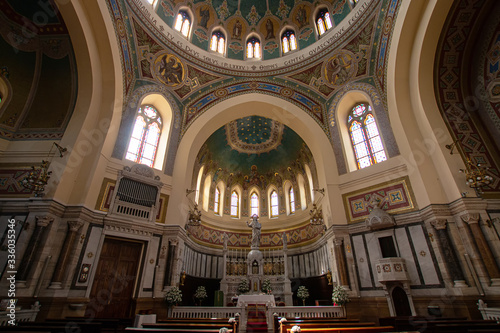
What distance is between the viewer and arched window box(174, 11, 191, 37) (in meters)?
17.5

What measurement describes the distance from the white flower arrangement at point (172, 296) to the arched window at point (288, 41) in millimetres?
17872

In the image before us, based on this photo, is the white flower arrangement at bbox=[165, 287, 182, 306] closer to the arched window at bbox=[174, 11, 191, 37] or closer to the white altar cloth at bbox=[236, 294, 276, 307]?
the white altar cloth at bbox=[236, 294, 276, 307]

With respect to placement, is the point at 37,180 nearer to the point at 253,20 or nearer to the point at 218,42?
the point at 218,42

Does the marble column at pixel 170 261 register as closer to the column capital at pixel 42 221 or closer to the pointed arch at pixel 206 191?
the column capital at pixel 42 221

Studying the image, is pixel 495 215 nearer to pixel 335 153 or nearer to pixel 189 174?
pixel 335 153

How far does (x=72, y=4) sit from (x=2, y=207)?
9.35 m

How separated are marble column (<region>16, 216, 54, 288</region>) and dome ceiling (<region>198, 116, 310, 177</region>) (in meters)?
10.2

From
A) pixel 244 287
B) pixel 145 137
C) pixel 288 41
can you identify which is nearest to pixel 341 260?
pixel 244 287

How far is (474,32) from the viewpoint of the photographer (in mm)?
11852

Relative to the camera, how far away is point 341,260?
13102mm

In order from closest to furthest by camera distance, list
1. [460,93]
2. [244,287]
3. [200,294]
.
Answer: [460,93], [200,294], [244,287]

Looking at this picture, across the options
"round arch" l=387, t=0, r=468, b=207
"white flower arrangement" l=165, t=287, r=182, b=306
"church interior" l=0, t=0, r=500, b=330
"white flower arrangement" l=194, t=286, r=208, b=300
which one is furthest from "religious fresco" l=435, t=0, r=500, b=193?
"white flower arrangement" l=194, t=286, r=208, b=300

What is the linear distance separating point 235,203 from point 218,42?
13.8 m

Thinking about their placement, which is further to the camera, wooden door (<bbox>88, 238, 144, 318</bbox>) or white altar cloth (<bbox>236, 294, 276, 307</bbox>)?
white altar cloth (<bbox>236, 294, 276, 307</bbox>)
